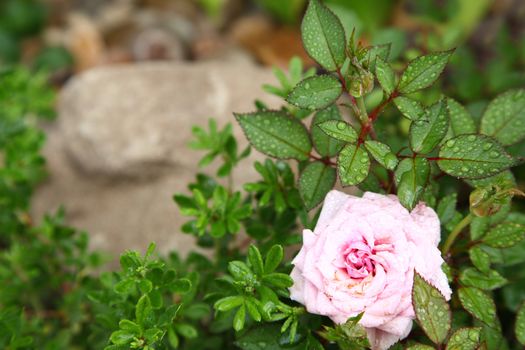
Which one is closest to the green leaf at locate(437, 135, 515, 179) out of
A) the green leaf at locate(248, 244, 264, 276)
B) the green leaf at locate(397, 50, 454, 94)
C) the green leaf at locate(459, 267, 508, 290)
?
the green leaf at locate(397, 50, 454, 94)

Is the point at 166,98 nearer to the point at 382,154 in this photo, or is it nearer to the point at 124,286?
the point at 124,286

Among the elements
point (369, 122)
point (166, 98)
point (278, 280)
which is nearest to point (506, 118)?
point (369, 122)

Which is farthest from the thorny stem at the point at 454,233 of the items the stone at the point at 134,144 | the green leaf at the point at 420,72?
the stone at the point at 134,144

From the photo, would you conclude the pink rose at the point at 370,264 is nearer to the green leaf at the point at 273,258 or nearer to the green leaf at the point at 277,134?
→ the green leaf at the point at 273,258

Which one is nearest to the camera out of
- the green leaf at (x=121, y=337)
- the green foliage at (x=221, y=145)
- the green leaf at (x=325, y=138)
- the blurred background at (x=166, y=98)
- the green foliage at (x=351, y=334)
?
the green foliage at (x=351, y=334)

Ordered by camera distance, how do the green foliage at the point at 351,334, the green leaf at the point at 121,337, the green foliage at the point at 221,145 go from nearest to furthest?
the green foliage at the point at 351,334 < the green leaf at the point at 121,337 < the green foliage at the point at 221,145

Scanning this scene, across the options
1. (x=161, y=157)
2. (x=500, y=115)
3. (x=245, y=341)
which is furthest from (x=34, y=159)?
(x=500, y=115)

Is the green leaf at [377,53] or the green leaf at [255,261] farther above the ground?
the green leaf at [377,53]
